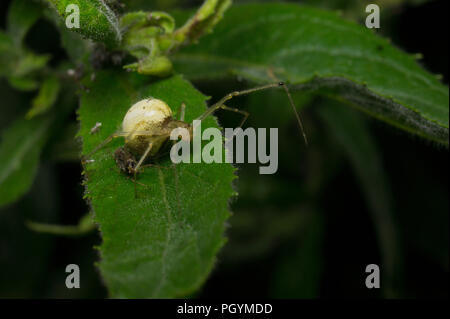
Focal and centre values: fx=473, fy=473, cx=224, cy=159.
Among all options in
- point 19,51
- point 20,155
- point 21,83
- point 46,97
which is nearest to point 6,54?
point 19,51

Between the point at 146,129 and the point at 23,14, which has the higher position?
the point at 23,14

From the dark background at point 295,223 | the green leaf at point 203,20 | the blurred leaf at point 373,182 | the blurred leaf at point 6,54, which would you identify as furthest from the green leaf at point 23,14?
the blurred leaf at point 373,182

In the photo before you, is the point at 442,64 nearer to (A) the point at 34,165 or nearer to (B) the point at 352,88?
(B) the point at 352,88

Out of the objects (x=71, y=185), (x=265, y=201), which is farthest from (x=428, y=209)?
(x=71, y=185)

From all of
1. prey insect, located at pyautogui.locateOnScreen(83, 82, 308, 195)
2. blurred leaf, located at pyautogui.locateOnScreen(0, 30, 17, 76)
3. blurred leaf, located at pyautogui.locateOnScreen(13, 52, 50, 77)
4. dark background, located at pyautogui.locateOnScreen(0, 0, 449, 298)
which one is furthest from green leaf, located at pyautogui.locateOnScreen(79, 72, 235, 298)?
dark background, located at pyautogui.locateOnScreen(0, 0, 449, 298)

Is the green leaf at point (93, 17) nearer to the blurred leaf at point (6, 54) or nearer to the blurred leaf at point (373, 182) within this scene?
the blurred leaf at point (6, 54)

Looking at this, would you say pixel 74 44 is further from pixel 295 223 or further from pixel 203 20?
pixel 295 223
